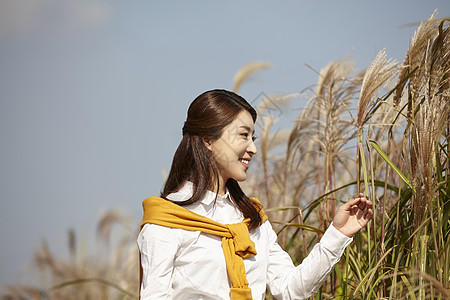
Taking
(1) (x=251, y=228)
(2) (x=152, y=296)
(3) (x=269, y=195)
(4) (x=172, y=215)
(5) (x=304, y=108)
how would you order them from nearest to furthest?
(2) (x=152, y=296)
(4) (x=172, y=215)
(1) (x=251, y=228)
(5) (x=304, y=108)
(3) (x=269, y=195)

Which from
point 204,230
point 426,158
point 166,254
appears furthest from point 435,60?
Answer: point 166,254

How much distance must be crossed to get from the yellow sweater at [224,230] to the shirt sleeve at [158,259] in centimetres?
3

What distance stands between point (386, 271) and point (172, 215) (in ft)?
2.55

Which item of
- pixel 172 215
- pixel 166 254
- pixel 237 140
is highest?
pixel 237 140

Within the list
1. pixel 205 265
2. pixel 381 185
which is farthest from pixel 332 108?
pixel 205 265

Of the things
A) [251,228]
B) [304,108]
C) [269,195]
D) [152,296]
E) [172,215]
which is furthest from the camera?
[269,195]

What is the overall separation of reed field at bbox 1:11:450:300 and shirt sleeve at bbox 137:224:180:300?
0.55m

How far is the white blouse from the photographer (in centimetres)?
183

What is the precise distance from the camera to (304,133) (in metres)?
2.99

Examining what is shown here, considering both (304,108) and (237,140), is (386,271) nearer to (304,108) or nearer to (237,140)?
(237,140)

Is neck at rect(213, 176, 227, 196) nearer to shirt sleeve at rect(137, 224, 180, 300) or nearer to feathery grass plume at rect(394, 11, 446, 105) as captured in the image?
shirt sleeve at rect(137, 224, 180, 300)

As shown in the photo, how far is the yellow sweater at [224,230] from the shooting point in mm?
1869

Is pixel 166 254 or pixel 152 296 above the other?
pixel 166 254

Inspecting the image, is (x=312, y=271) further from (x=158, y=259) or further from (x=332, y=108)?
(x=332, y=108)
